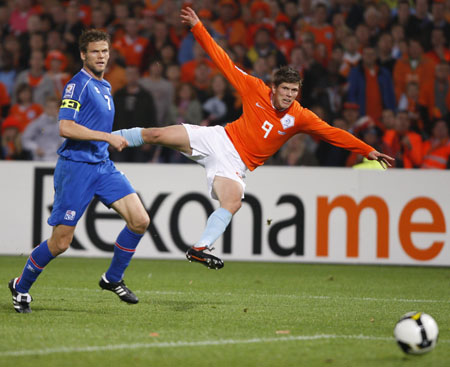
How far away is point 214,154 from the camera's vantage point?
308 inches

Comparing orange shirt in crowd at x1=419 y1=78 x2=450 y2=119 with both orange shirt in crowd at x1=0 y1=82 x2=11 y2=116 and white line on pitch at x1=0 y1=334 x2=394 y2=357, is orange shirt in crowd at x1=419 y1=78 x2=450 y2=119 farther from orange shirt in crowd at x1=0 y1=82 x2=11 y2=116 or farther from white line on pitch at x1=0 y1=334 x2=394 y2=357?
white line on pitch at x1=0 y1=334 x2=394 y2=357

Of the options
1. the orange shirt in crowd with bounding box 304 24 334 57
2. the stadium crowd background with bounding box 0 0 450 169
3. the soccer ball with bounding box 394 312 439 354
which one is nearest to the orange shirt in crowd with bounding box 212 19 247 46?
the stadium crowd background with bounding box 0 0 450 169

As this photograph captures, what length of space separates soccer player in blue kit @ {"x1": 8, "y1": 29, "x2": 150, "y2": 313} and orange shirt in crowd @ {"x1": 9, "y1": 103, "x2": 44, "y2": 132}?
7.43 m

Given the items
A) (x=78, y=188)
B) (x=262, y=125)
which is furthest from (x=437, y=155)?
(x=78, y=188)

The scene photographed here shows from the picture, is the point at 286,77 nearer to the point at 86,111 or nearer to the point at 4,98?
the point at 86,111

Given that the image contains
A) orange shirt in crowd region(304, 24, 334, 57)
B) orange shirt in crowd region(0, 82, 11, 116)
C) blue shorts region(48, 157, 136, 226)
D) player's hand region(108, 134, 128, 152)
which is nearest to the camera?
player's hand region(108, 134, 128, 152)

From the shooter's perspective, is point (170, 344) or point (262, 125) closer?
point (170, 344)

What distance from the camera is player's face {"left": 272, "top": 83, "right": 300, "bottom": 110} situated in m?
7.74

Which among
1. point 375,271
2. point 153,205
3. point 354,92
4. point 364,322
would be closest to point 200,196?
point 153,205

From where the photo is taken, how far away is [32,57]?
49.1ft

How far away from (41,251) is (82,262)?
4758mm

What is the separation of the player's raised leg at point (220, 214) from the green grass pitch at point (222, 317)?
1.88 feet

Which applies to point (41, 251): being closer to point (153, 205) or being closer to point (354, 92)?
point (153, 205)

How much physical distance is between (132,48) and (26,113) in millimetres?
2473
